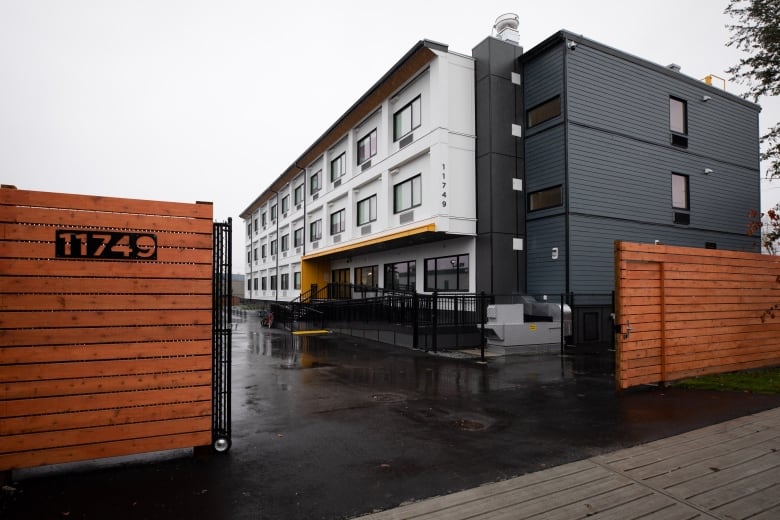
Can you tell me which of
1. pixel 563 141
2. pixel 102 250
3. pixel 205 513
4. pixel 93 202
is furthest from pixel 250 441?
pixel 563 141

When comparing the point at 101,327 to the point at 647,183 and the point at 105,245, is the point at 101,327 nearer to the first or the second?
the point at 105,245

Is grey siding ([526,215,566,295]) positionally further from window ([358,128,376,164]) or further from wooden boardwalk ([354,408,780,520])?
wooden boardwalk ([354,408,780,520])

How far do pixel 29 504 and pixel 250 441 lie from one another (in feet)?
7.43

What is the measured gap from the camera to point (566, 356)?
44.3 feet

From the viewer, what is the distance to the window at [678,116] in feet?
65.3

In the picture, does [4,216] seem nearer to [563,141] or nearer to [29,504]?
[29,504]

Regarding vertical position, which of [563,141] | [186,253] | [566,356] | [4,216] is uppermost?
[563,141]

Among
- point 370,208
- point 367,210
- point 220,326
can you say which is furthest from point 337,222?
point 220,326

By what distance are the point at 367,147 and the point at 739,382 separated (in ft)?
64.8

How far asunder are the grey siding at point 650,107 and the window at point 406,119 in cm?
635

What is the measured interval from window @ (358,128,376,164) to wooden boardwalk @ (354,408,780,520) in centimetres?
2043

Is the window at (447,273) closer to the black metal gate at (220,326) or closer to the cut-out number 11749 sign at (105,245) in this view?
the black metal gate at (220,326)

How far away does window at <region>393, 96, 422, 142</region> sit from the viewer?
19.7 m

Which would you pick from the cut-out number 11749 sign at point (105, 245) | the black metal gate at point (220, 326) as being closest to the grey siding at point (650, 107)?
the black metal gate at point (220, 326)
